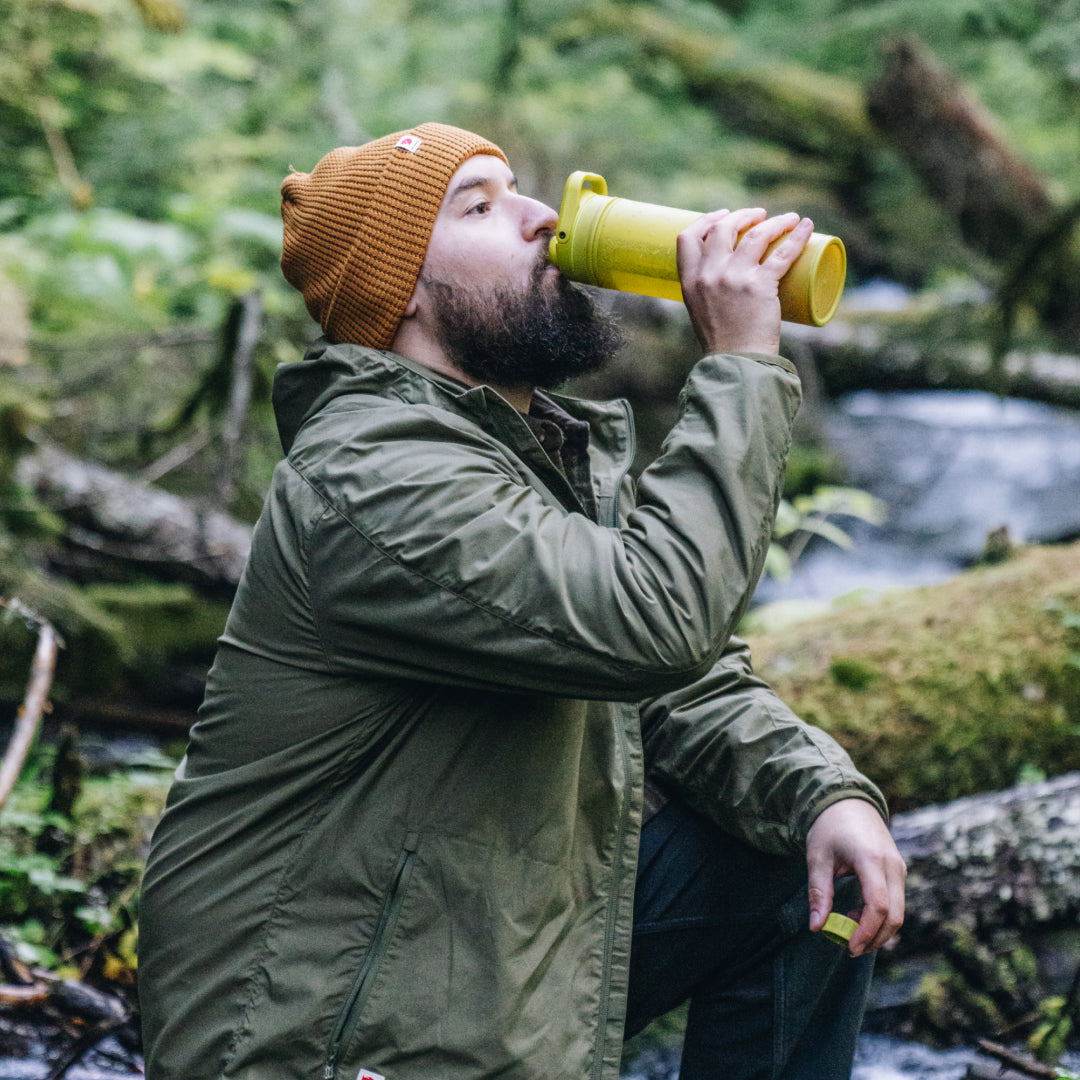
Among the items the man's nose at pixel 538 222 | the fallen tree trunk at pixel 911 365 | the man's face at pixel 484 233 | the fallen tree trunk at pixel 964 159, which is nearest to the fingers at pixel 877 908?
the man's face at pixel 484 233

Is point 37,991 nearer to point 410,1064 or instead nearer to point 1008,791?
point 410,1064

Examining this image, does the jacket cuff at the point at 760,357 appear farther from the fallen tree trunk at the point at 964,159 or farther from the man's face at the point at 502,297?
the fallen tree trunk at the point at 964,159

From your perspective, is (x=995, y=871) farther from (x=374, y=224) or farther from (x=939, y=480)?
(x=939, y=480)

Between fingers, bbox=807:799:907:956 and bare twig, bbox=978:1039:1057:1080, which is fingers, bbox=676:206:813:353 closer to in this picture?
fingers, bbox=807:799:907:956

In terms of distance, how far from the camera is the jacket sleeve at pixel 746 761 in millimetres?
2115

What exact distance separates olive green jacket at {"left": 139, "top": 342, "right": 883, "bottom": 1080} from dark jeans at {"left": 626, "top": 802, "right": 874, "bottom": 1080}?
31cm

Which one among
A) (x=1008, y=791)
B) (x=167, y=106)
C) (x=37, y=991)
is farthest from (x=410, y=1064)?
(x=167, y=106)

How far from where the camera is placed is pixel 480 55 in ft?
30.5

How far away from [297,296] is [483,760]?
6658mm

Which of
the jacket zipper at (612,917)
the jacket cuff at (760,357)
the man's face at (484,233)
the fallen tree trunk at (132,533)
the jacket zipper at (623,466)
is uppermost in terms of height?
the man's face at (484,233)

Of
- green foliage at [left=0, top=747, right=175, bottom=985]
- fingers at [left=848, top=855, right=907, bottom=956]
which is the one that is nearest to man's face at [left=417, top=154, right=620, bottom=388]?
fingers at [left=848, top=855, right=907, bottom=956]

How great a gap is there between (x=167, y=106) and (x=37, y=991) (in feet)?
29.0

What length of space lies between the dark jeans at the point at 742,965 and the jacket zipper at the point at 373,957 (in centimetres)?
→ 67

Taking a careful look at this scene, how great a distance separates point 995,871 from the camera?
2.84 metres
